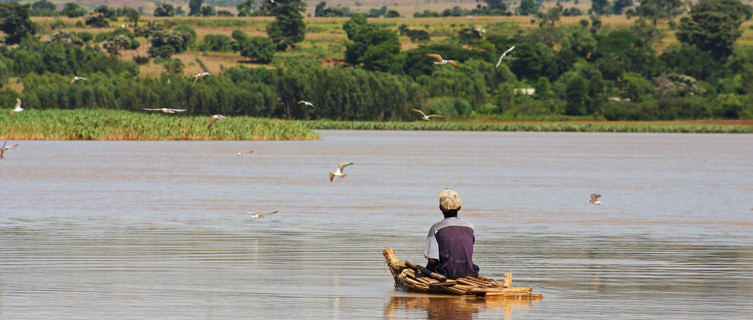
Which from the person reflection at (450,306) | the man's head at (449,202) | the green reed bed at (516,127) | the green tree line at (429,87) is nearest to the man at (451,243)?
the man's head at (449,202)

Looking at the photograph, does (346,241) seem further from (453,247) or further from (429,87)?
(429,87)

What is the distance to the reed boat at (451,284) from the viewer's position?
1712 centimetres

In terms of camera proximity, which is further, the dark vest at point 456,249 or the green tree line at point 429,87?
the green tree line at point 429,87

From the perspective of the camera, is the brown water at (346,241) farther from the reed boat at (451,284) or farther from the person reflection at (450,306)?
the reed boat at (451,284)

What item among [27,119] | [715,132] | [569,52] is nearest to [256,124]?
[27,119]

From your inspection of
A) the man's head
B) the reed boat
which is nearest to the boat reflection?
the reed boat

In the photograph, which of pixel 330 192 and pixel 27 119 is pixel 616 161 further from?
pixel 27 119

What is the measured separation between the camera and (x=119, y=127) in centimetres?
8919

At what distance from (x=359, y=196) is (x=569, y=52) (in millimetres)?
158518

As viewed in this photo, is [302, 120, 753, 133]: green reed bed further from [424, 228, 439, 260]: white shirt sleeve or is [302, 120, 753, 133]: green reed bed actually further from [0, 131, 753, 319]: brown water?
[424, 228, 439, 260]: white shirt sleeve

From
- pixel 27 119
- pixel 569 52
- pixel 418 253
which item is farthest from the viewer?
pixel 569 52

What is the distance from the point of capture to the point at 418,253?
2341 centimetres

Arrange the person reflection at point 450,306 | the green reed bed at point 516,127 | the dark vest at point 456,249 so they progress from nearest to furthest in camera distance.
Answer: the person reflection at point 450,306, the dark vest at point 456,249, the green reed bed at point 516,127

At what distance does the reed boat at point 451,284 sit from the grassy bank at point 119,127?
68.9 m
